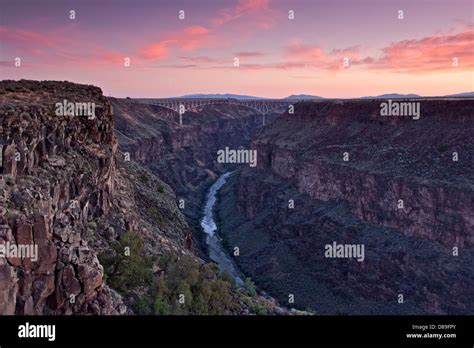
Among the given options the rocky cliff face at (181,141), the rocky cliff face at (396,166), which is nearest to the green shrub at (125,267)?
the rocky cliff face at (396,166)

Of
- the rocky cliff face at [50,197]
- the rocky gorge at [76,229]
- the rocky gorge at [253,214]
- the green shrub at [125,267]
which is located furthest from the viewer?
the green shrub at [125,267]

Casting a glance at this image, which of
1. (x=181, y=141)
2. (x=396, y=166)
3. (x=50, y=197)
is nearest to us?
(x=50, y=197)

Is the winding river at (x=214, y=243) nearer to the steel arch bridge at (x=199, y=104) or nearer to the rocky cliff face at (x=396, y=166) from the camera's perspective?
the rocky cliff face at (x=396, y=166)

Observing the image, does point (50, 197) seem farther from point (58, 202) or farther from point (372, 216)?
point (372, 216)

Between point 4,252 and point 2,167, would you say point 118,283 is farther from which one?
point 4,252

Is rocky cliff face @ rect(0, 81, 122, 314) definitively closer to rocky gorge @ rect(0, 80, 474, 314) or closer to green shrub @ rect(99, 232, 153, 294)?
rocky gorge @ rect(0, 80, 474, 314)

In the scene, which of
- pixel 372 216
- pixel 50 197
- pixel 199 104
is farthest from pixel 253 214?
pixel 199 104
